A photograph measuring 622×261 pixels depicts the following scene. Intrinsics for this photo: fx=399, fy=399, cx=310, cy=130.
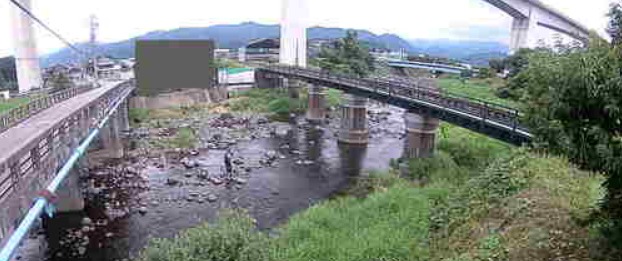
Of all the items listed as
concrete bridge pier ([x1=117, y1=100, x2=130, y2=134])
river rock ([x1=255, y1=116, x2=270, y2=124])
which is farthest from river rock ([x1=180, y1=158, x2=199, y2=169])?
river rock ([x1=255, y1=116, x2=270, y2=124])

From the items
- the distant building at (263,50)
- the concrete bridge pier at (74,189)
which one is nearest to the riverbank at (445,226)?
the concrete bridge pier at (74,189)

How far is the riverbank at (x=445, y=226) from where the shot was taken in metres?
10.3

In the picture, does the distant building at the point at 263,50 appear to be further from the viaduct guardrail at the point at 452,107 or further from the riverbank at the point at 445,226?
the riverbank at the point at 445,226

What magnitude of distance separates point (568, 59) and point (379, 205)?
12291mm

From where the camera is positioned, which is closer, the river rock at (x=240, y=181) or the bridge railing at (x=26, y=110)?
the bridge railing at (x=26, y=110)

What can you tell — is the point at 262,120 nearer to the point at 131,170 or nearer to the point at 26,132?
the point at 131,170

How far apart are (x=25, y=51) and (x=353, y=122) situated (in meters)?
53.9

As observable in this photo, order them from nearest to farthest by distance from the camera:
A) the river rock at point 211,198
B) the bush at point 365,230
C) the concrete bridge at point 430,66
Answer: the bush at point 365,230 → the river rock at point 211,198 → the concrete bridge at point 430,66

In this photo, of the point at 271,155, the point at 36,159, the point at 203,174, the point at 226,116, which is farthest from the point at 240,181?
the point at 226,116

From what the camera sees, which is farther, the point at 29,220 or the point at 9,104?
the point at 9,104

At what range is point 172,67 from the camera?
49750 millimetres

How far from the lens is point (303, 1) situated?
72438mm

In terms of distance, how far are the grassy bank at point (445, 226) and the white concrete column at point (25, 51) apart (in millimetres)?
61508

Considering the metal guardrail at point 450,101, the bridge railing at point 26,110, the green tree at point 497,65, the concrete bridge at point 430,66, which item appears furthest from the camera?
the concrete bridge at point 430,66
